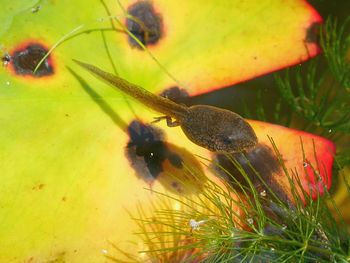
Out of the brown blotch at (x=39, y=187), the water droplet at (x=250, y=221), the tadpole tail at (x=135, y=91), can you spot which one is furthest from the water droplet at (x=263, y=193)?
the brown blotch at (x=39, y=187)

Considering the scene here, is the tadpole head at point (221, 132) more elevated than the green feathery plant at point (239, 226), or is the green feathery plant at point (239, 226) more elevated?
the tadpole head at point (221, 132)

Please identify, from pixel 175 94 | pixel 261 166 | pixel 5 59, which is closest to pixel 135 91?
pixel 175 94

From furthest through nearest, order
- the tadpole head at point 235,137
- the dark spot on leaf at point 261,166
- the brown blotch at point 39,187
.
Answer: the dark spot on leaf at point 261,166 < the tadpole head at point 235,137 < the brown blotch at point 39,187

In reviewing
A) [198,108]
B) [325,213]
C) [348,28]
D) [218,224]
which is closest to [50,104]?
[198,108]

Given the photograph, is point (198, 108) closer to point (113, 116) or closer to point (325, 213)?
point (113, 116)

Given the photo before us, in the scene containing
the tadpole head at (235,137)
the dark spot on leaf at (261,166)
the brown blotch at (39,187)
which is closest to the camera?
the brown blotch at (39,187)

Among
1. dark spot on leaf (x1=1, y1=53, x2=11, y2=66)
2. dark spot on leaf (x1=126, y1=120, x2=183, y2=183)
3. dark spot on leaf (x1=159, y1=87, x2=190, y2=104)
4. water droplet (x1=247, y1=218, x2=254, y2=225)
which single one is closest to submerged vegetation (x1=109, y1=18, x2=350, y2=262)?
water droplet (x1=247, y1=218, x2=254, y2=225)

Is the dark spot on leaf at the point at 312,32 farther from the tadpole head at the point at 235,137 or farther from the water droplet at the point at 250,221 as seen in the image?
the water droplet at the point at 250,221
